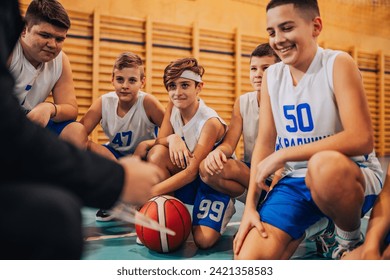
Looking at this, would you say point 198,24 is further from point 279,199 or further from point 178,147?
point 279,199

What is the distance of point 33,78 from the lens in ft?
4.44

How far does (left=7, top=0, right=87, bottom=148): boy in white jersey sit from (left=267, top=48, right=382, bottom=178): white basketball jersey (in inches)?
24.9

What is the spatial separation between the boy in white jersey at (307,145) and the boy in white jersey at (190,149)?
0.82 ft

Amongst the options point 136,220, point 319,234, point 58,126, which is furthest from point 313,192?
point 58,126

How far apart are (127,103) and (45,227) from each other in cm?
138

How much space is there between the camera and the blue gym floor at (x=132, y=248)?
0.98 m

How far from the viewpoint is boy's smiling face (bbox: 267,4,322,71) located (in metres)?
0.87

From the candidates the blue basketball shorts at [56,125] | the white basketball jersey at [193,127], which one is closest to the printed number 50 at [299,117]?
the white basketball jersey at [193,127]

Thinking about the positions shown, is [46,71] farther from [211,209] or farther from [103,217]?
[211,209]

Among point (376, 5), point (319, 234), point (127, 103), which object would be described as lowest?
point (319, 234)

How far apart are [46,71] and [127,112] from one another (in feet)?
1.20

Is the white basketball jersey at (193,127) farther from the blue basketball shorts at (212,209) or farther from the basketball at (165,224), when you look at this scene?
the basketball at (165,224)

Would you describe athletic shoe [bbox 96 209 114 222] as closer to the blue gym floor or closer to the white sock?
the blue gym floor

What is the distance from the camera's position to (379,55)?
3.97 m
